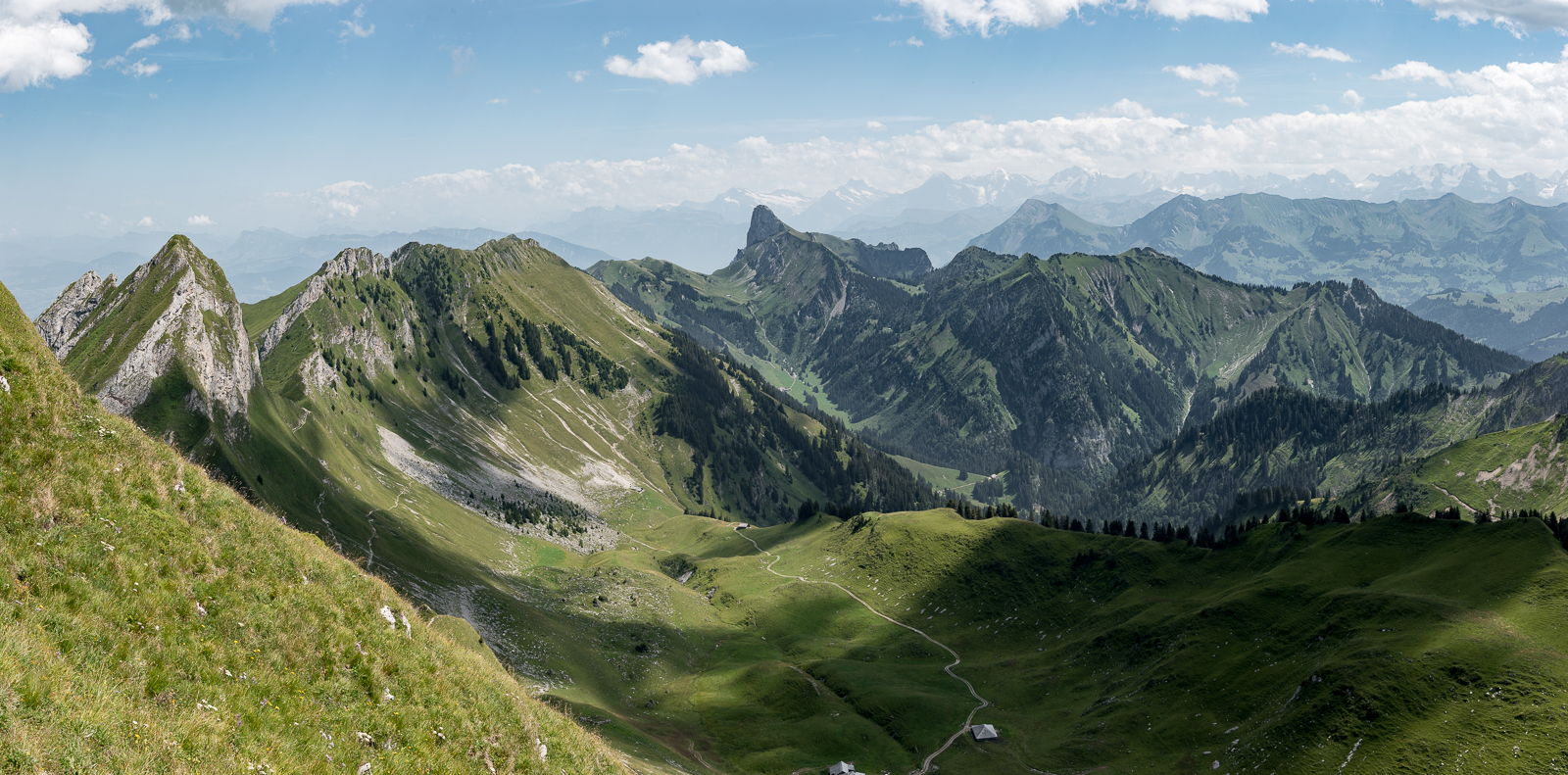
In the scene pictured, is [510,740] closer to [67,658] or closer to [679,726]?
[67,658]

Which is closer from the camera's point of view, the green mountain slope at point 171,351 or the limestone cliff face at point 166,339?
the green mountain slope at point 171,351

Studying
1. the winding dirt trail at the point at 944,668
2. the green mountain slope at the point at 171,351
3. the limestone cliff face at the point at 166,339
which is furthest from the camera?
the limestone cliff face at the point at 166,339

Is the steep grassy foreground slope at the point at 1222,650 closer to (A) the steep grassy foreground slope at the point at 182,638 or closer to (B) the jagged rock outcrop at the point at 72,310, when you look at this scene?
(A) the steep grassy foreground slope at the point at 182,638

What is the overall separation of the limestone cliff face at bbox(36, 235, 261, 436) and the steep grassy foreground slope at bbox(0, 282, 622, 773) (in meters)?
130

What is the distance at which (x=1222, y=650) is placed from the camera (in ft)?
344

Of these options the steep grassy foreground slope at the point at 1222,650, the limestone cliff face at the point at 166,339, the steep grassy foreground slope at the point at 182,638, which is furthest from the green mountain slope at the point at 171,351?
the steep grassy foreground slope at the point at 182,638

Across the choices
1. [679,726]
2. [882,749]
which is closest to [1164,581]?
[882,749]

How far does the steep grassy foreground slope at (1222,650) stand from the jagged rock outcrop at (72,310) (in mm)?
156413

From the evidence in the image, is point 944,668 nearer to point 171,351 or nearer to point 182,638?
point 182,638

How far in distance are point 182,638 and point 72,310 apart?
207 meters

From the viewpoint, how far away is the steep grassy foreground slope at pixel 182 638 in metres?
20.1

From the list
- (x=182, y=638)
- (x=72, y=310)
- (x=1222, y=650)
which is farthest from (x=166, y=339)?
(x=1222, y=650)

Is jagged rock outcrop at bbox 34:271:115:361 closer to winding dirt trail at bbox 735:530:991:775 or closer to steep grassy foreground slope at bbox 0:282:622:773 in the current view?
winding dirt trail at bbox 735:530:991:775

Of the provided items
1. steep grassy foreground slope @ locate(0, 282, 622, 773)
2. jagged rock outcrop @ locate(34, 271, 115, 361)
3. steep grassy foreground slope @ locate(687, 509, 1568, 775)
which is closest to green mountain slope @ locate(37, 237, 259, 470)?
jagged rock outcrop @ locate(34, 271, 115, 361)
